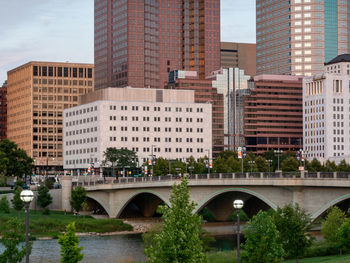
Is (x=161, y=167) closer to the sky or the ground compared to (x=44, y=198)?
closer to the sky

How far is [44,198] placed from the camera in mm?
151375

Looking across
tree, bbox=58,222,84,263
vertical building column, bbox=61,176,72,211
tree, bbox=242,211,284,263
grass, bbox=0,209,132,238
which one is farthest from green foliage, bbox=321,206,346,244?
vertical building column, bbox=61,176,72,211

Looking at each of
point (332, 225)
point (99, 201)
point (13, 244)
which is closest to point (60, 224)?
point (99, 201)

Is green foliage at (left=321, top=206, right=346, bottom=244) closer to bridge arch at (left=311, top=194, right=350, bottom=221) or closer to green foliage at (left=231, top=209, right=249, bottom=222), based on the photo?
bridge arch at (left=311, top=194, right=350, bottom=221)

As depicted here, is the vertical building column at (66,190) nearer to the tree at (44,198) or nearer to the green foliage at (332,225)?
the tree at (44,198)

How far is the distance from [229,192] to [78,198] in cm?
3755

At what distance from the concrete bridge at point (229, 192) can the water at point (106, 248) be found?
27.1 ft

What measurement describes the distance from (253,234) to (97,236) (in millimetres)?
70724

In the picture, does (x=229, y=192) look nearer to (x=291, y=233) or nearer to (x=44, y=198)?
(x=291, y=233)

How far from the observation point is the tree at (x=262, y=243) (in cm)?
5703

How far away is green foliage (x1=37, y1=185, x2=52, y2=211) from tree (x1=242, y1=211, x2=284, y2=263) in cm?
9798

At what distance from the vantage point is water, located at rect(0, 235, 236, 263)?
91.4 m

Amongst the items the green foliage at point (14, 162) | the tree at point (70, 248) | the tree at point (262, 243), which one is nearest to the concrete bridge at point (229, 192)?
the tree at point (262, 243)

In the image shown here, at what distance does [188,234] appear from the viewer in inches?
1577
